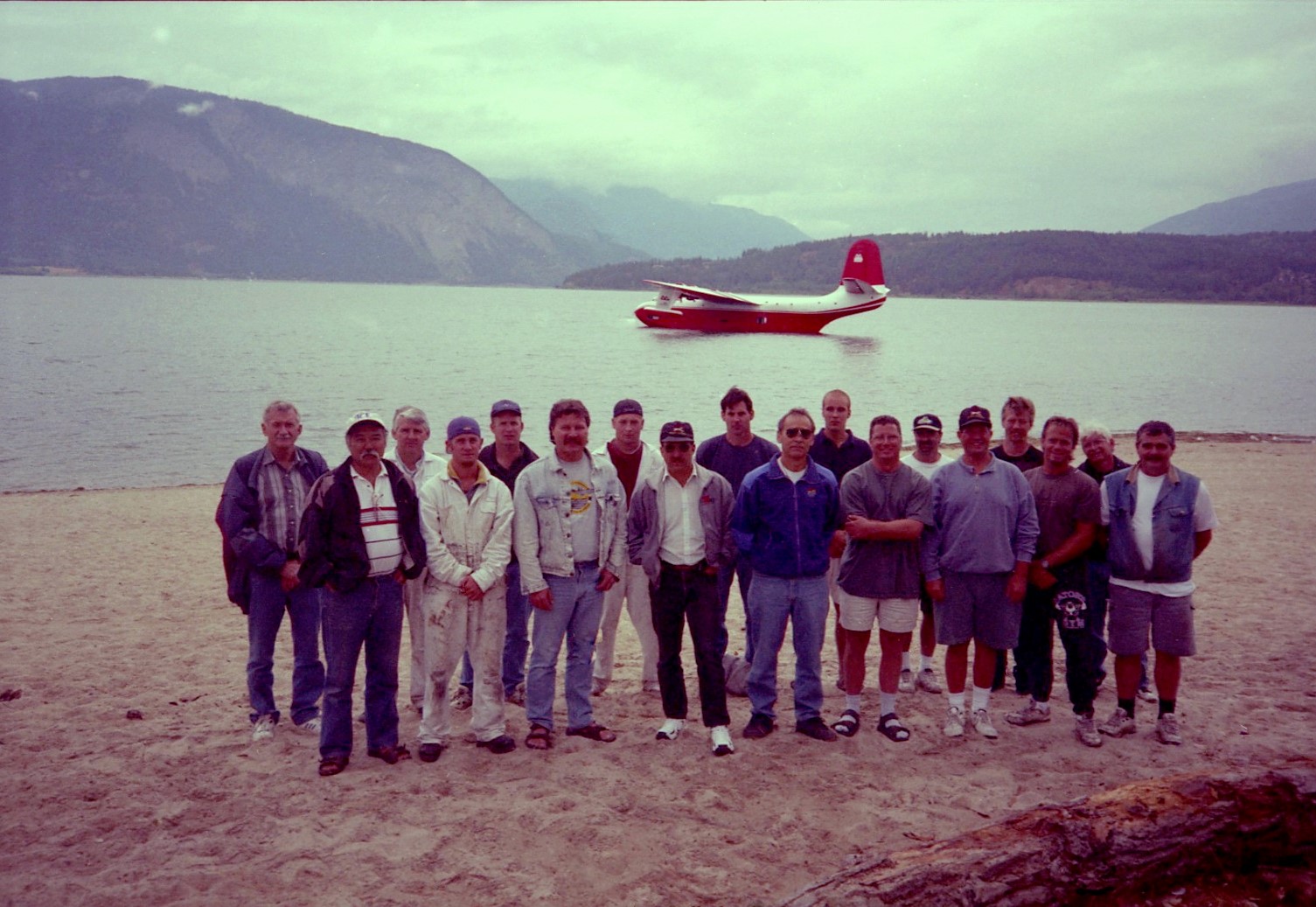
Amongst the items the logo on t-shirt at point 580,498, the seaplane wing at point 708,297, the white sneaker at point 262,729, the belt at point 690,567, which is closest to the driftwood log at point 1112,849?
the belt at point 690,567

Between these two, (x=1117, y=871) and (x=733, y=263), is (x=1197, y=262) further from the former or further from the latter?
(x=1117, y=871)

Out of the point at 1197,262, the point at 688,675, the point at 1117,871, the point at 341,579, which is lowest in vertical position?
the point at 688,675

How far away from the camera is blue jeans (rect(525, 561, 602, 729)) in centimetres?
522

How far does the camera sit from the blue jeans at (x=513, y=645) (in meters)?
5.99

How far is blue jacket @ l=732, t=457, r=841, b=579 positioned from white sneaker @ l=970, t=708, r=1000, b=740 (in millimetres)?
1352

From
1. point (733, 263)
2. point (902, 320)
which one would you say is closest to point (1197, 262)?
point (902, 320)

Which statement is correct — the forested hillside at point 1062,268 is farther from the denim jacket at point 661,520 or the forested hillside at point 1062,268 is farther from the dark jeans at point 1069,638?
the denim jacket at point 661,520

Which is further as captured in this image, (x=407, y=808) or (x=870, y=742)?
(x=870, y=742)

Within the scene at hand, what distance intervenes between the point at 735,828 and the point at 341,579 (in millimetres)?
2354

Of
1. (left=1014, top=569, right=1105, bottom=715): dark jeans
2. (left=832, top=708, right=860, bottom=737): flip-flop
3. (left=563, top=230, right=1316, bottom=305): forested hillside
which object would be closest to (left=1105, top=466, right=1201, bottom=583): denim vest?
(left=1014, top=569, right=1105, bottom=715): dark jeans

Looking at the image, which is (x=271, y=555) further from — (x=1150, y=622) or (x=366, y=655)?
(x=1150, y=622)

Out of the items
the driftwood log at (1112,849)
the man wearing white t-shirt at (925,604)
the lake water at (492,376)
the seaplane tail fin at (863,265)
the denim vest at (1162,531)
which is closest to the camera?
the driftwood log at (1112,849)

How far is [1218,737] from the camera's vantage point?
5.34 metres

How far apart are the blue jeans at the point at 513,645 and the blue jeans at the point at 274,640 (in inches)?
38.6
